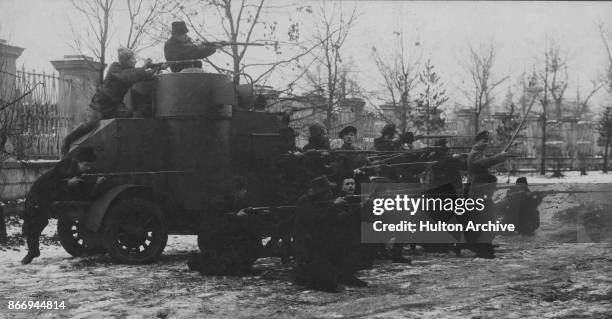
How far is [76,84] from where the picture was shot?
16.6 metres

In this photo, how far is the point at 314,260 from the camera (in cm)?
808

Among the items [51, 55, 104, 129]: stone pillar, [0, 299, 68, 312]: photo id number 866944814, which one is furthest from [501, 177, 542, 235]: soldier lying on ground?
[51, 55, 104, 129]: stone pillar

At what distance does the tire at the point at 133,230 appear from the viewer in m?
9.59

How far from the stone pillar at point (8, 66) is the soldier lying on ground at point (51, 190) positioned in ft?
13.6

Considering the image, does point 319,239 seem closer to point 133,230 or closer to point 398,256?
point 398,256

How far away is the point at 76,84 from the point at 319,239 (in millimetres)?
10197

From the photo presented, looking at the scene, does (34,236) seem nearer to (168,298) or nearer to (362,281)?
(168,298)

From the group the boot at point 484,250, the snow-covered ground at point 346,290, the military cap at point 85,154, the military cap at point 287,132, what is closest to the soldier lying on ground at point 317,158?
the military cap at point 287,132

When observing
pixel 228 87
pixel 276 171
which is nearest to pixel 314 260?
pixel 276 171

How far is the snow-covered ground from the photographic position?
684cm

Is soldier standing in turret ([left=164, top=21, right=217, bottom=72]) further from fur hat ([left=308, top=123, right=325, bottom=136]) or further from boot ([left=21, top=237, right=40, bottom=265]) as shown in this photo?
boot ([left=21, top=237, right=40, bottom=265])

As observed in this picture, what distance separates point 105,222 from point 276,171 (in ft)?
8.39

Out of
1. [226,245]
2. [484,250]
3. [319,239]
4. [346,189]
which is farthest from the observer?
[484,250]

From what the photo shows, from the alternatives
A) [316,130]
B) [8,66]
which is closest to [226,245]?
[316,130]
